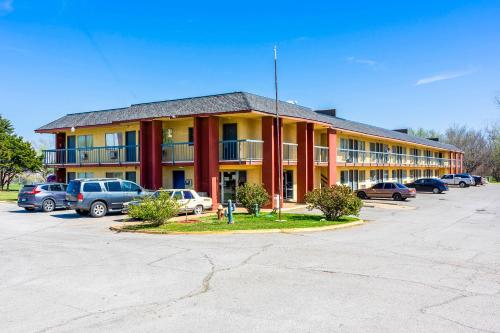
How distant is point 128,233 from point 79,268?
18.6 ft

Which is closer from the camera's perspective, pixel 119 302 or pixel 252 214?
pixel 119 302

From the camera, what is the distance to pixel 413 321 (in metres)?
Answer: 6.10

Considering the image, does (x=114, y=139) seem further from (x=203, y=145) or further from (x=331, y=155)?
(x=331, y=155)

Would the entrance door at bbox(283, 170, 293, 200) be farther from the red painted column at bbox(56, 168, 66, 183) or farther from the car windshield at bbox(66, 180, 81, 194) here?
the red painted column at bbox(56, 168, 66, 183)

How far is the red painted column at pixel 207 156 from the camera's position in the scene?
23047 millimetres

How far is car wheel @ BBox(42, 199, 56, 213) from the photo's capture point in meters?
23.5

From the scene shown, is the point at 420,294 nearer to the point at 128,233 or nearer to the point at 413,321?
the point at 413,321


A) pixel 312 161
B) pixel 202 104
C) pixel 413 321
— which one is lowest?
pixel 413 321

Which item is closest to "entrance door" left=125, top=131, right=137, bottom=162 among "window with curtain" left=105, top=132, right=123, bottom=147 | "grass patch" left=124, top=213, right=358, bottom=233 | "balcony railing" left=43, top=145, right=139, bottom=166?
"balcony railing" left=43, top=145, right=139, bottom=166

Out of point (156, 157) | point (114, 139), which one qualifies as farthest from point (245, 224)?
point (114, 139)

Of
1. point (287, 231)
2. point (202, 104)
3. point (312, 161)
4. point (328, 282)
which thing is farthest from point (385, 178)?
point (328, 282)

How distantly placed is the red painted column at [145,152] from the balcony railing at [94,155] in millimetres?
1081

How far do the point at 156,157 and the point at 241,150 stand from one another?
18.2 feet

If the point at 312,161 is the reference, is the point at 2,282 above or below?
below
